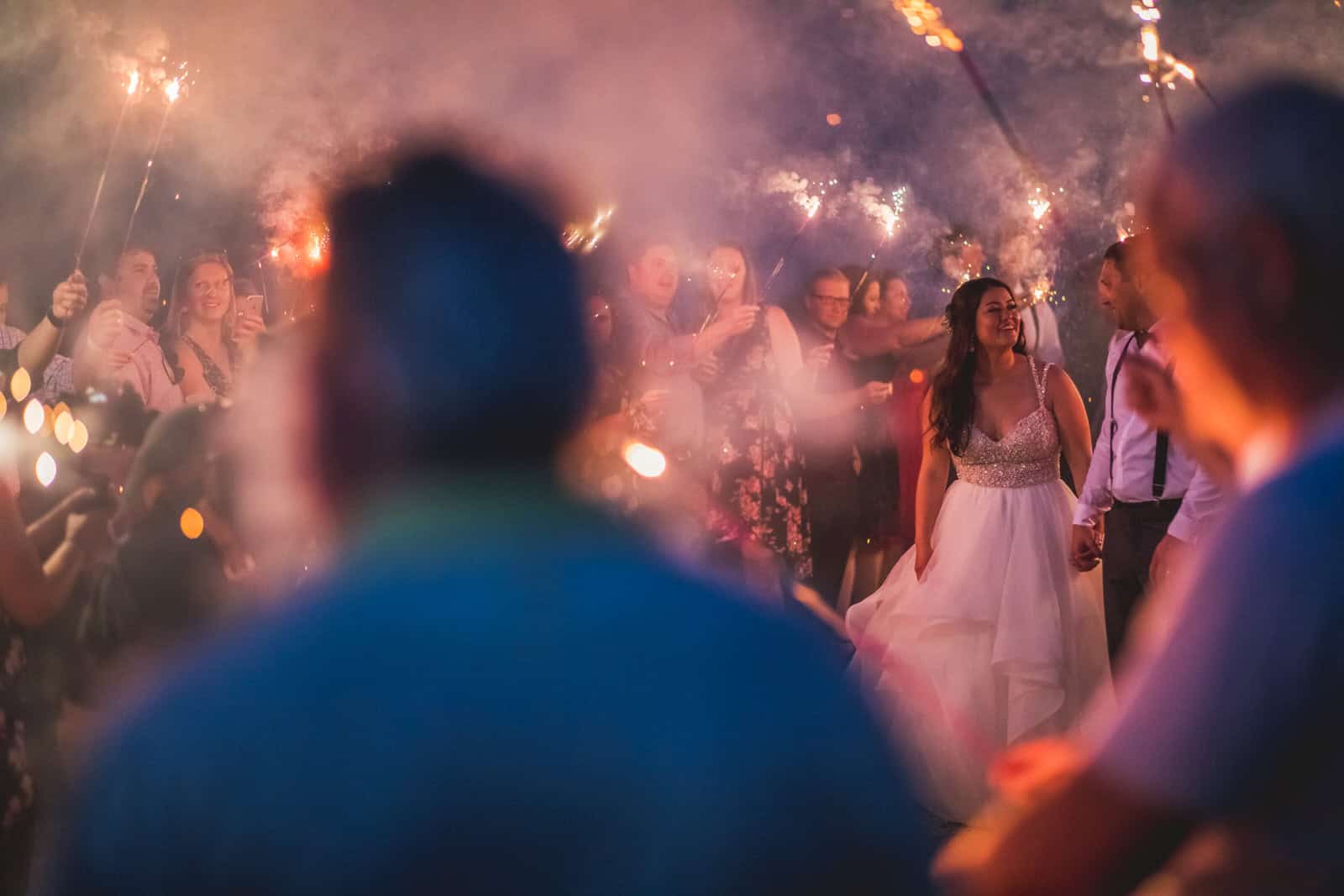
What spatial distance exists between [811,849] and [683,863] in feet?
0.29

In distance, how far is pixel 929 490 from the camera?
4.84 m

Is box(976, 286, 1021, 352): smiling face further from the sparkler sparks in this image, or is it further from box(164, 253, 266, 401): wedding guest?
the sparkler sparks

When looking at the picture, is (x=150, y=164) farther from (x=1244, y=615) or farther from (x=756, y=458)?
(x=1244, y=615)

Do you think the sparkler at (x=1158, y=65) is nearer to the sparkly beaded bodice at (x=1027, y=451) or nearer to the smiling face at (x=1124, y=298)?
the smiling face at (x=1124, y=298)

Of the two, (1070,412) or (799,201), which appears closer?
(1070,412)

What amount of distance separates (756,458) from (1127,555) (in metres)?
2.95

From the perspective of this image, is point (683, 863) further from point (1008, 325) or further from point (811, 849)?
point (1008, 325)

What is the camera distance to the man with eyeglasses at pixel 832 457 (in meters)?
7.09

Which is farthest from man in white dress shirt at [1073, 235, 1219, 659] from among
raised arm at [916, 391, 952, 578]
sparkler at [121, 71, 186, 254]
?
sparkler at [121, 71, 186, 254]

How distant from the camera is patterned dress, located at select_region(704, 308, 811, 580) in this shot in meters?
7.07

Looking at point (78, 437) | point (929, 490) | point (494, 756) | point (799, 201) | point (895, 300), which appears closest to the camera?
point (494, 756)

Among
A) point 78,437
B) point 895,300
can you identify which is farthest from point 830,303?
point 78,437

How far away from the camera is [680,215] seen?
7773 mm

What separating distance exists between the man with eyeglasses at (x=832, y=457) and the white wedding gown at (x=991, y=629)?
2.29m
